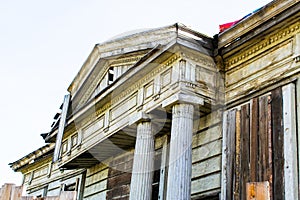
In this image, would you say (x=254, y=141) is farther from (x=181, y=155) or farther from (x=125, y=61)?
(x=125, y=61)

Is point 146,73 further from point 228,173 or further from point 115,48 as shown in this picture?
point 228,173

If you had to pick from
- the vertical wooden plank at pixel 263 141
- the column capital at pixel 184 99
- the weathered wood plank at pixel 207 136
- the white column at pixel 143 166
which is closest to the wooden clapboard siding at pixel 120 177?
the white column at pixel 143 166

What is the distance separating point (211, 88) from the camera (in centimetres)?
744

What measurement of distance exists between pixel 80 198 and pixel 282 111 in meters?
7.89

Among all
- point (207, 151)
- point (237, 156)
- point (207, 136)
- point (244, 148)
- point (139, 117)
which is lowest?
point (237, 156)

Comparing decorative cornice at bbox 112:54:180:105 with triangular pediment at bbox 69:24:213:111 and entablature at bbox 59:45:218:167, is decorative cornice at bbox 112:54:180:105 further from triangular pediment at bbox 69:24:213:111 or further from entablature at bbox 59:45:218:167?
triangular pediment at bbox 69:24:213:111

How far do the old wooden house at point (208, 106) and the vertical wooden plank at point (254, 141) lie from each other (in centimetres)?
2

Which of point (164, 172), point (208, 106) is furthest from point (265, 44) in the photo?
point (164, 172)

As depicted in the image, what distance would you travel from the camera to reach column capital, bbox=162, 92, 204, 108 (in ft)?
23.0

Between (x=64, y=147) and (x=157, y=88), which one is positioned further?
(x=64, y=147)

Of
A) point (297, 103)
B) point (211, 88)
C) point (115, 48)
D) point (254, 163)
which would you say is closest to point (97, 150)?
point (115, 48)

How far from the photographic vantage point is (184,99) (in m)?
7.02

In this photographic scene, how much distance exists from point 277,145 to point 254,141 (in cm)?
48

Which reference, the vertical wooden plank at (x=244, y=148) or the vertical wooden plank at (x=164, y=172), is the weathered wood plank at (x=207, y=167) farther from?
the vertical wooden plank at (x=164, y=172)
